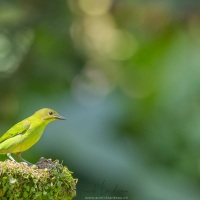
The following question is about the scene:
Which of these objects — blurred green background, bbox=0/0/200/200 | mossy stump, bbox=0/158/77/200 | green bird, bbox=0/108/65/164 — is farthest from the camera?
blurred green background, bbox=0/0/200/200

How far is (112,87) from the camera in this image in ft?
37.2

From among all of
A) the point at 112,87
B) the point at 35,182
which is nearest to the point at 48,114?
the point at 35,182

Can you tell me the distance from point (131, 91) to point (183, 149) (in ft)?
4.73

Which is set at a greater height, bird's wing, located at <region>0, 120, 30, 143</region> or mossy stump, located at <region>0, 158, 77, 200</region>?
bird's wing, located at <region>0, 120, 30, 143</region>

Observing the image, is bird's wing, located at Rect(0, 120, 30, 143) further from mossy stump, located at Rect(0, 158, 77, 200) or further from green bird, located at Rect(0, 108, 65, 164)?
mossy stump, located at Rect(0, 158, 77, 200)

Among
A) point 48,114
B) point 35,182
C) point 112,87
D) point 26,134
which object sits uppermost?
point 112,87

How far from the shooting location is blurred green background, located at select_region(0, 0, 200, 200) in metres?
9.60

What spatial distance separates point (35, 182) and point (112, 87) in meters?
7.52

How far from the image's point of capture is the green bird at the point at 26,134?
4309mm

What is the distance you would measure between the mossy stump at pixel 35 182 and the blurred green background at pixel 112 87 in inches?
149

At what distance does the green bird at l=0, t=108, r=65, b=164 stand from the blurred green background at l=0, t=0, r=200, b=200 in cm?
350

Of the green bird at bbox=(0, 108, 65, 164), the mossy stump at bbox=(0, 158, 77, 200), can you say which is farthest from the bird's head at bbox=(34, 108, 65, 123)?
the mossy stump at bbox=(0, 158, 77, 200)

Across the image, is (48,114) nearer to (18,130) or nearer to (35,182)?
(18,130)

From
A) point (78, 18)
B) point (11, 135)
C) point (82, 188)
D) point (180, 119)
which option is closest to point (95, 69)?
point (78, 18)
